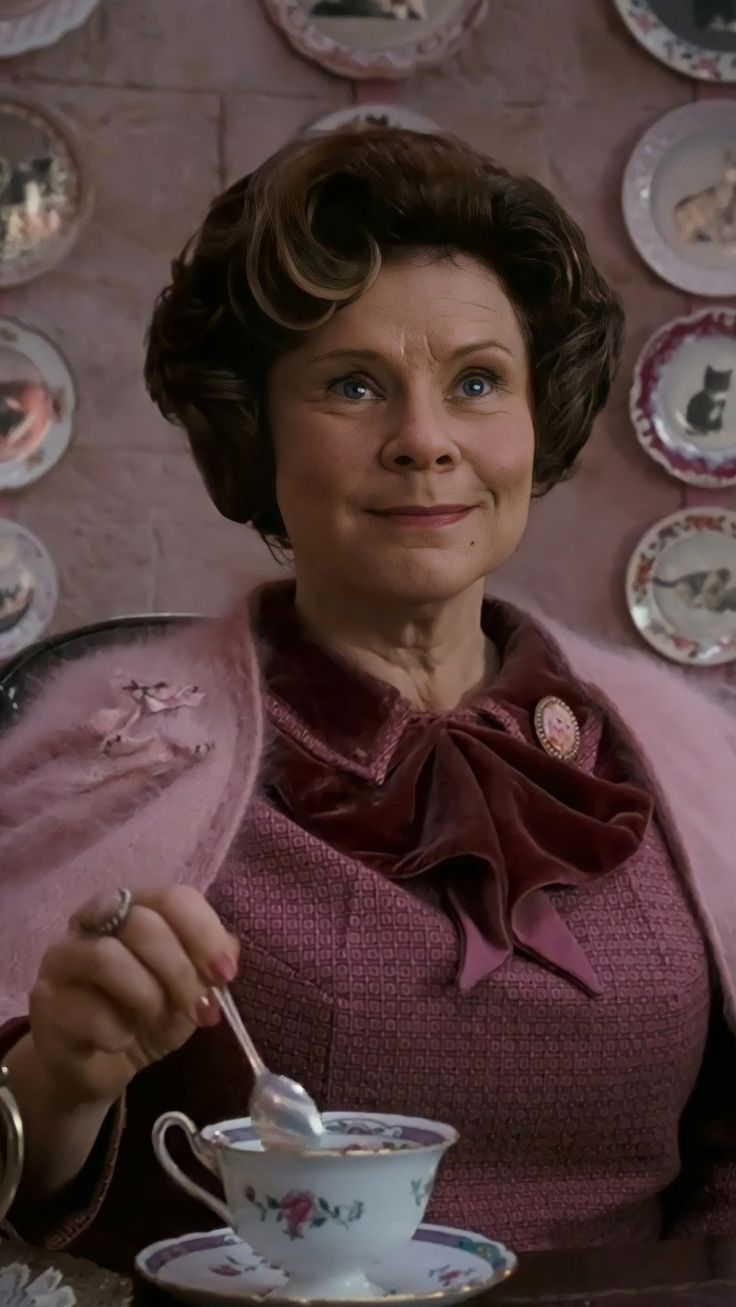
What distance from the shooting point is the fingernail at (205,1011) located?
2.25 feet

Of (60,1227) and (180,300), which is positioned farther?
(180,300)

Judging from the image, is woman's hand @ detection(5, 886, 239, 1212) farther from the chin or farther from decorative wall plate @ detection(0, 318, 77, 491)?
decorative wall plate @ detection(0, 318, 77, 491)

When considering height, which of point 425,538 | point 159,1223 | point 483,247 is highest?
point 483,247

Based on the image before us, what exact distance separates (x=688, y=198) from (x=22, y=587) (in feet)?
3.30

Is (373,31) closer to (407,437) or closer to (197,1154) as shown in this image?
(407,437)

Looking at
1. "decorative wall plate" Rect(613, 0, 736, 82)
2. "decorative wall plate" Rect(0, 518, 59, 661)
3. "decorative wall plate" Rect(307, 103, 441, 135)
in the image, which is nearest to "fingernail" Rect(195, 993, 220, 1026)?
"decorative wall plate" Rect(0, 518, 59, 661)

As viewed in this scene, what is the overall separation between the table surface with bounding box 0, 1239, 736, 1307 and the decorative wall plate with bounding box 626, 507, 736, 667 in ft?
4.64

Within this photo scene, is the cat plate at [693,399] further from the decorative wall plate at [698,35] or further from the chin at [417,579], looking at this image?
the chin at [417,579]

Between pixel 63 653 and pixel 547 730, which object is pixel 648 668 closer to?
pixel 547 730

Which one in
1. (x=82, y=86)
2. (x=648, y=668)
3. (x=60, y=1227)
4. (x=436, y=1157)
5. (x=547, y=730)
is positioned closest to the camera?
Result: (x=436, y=1157)

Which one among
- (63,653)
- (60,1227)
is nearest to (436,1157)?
(60,1227)

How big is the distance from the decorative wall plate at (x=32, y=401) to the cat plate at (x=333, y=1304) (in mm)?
1397

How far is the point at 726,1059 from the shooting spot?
1.04m

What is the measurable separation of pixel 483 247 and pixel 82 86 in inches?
46.3
